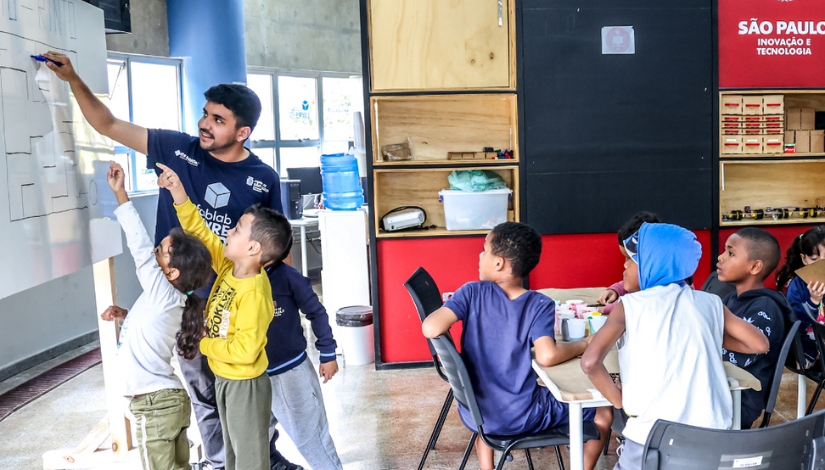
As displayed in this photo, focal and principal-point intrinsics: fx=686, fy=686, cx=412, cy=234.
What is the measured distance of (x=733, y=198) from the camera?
471 centimetres

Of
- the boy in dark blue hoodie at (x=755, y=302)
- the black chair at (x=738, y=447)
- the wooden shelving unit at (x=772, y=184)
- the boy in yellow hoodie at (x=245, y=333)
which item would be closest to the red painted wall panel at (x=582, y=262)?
the wooden shelving unit at (x=772, y=184)

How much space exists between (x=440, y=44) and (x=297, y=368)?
2.55m

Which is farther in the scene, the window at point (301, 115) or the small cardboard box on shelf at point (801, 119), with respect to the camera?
the window at point (301, 115)

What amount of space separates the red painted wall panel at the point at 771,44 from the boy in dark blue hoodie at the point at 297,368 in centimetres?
325

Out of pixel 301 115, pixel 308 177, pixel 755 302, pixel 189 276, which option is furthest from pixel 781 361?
pixel 301 115

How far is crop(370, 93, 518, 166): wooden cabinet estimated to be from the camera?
181 inches

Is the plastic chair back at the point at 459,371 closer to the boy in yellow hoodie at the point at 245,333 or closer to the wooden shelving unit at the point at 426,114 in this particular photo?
the boy in yellow hoodie at the point at 245,333

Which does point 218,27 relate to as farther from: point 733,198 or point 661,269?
point 661,269

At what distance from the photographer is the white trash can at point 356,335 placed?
459cm

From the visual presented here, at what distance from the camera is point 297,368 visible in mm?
2414

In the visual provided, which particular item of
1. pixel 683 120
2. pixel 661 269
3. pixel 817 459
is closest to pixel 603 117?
pixel 683 120

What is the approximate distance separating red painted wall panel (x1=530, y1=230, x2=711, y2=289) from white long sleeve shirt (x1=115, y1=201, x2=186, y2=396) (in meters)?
2.66

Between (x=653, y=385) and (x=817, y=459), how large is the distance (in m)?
0.40

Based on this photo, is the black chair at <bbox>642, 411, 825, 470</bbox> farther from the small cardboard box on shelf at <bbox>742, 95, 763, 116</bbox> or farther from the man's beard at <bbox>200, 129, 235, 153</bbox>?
the small cardboard box on shelf at <bbox>742, 95, 763, 116</bbox>
